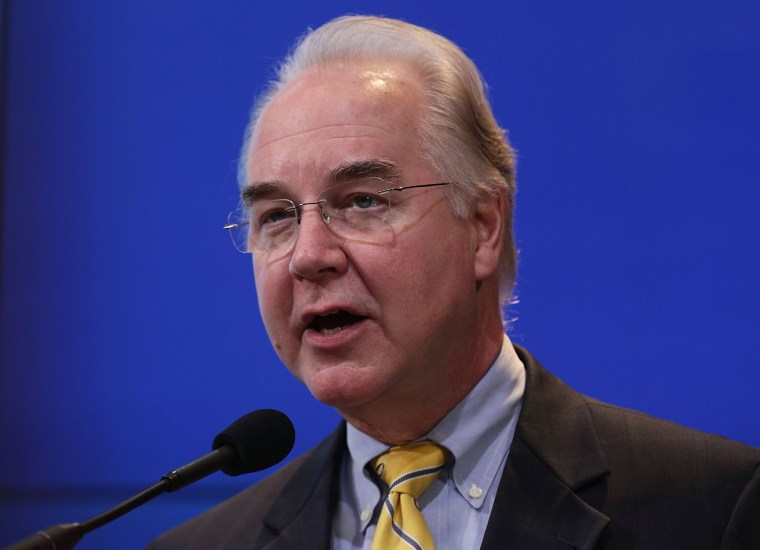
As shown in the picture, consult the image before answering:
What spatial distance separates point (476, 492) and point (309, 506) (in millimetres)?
373

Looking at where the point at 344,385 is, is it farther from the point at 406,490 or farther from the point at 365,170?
the point at 365,170

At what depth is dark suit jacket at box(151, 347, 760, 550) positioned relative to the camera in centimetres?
171

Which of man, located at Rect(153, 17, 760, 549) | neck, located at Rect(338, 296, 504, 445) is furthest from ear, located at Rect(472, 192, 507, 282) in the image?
neck, located at Rect(338, 296, 504, 445)

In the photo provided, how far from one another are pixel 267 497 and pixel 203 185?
34.0 inches

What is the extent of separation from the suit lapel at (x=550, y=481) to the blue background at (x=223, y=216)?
0.43 metres

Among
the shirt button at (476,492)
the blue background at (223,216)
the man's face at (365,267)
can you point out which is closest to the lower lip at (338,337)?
the man's face at (365,267)

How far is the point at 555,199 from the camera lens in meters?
2.38

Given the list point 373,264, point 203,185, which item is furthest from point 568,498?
point 203,185

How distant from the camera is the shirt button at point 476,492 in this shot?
185 cm

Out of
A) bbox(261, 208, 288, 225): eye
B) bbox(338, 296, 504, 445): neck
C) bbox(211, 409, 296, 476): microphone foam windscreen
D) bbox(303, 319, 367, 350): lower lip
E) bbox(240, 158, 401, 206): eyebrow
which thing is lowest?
bbox(211, 409, 296, 476): microphone foam windscreen

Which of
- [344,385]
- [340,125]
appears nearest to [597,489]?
[344,385]

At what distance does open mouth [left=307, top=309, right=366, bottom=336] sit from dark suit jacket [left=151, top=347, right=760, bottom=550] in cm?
38

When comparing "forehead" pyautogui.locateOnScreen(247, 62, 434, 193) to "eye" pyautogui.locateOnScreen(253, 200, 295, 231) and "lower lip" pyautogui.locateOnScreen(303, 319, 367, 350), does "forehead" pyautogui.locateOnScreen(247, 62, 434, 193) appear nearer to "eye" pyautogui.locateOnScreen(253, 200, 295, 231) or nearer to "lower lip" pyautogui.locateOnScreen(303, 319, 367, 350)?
"eye" pyautogui.locateOnScreen(253, 200, 295, 231)

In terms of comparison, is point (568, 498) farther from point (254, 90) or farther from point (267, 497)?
point (254, 90)
